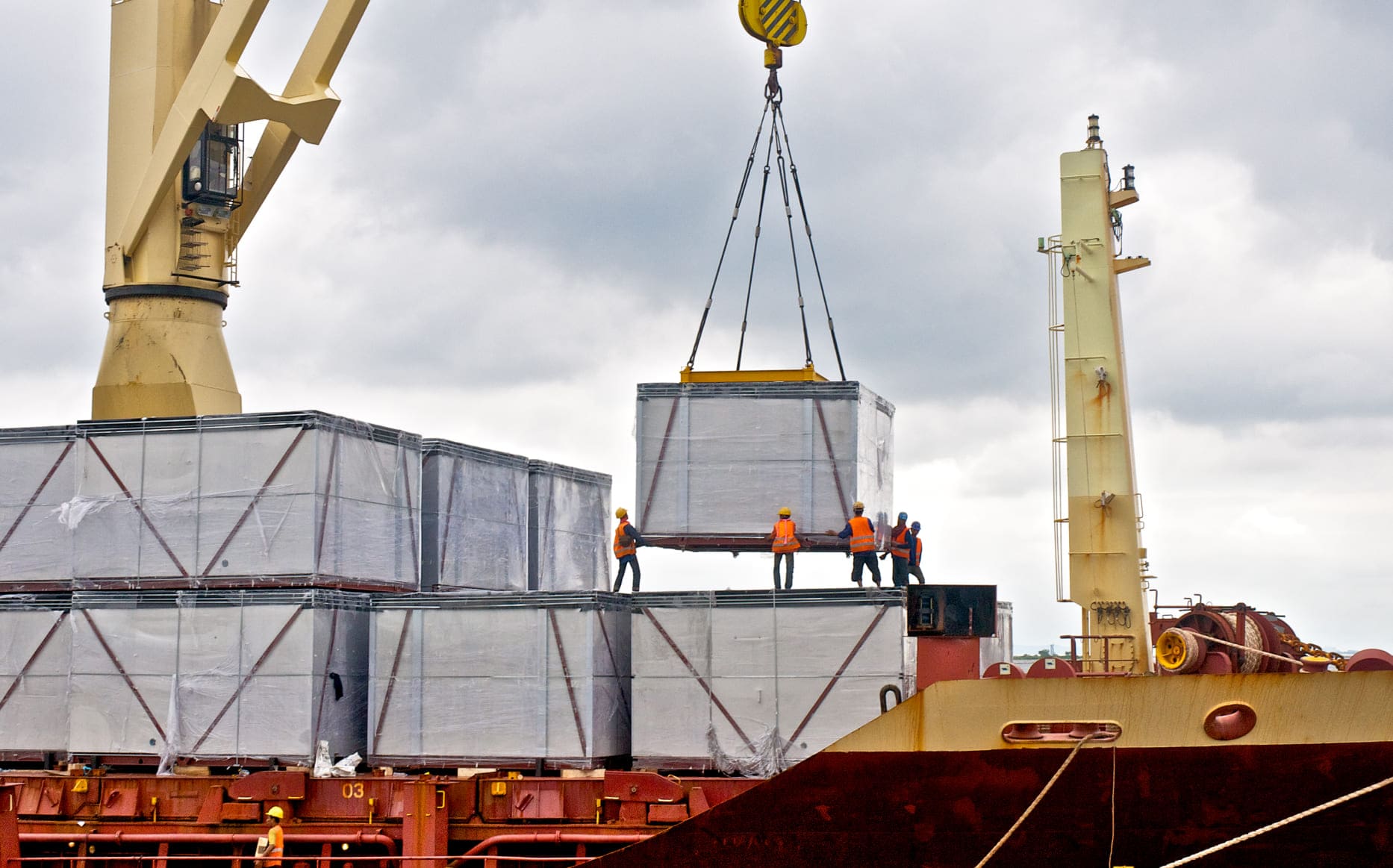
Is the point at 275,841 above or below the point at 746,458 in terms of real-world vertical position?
below

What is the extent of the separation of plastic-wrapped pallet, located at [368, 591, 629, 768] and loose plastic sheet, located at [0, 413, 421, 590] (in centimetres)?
116

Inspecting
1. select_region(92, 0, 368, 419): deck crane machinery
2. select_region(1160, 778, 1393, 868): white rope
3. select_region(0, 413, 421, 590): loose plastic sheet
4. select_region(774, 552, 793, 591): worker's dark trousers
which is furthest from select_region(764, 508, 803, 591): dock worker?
select_region(92, 0, 368, 419): deck crane machinery

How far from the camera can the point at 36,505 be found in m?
20.0

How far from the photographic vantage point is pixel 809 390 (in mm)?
19266

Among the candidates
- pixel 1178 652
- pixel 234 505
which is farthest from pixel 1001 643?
pixel 234 505

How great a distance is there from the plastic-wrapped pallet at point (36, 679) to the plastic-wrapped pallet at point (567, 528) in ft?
21.1

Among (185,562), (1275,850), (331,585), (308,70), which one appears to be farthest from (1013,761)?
(308,70)

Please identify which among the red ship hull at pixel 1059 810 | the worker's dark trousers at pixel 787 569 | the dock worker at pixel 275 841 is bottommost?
the dock worker at pixel 275 841

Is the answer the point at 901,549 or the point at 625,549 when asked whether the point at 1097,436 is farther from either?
the point at 625,549

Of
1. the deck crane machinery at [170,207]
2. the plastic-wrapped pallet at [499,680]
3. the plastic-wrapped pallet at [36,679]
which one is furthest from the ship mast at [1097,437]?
the plastic-wrapped pallet at [36,679]

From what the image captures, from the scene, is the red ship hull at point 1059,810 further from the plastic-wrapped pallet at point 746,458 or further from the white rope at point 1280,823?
the plastic-wrapped pallet at point 746,458

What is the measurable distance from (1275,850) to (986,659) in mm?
11487

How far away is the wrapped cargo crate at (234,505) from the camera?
18344 mm

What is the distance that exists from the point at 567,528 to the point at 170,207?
7.85 meters
